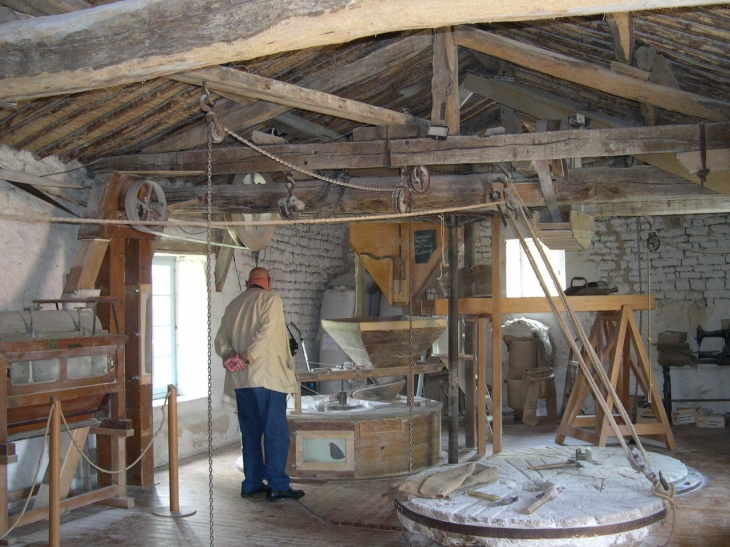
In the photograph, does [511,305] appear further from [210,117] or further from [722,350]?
[722,350]

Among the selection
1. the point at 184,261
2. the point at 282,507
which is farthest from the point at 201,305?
the point at 282,507

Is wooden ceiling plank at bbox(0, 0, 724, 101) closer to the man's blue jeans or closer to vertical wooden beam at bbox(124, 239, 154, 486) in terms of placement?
vertical wooden beam at bbox(124, 239, 154, 486)

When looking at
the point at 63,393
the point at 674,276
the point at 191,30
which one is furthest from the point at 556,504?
the point at 674,276

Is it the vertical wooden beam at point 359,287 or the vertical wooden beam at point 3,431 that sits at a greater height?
the vertical wooden beam at point 359,287

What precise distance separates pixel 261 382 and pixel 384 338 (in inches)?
57.8

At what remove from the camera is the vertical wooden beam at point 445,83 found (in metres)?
5.43

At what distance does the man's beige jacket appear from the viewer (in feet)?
18.6

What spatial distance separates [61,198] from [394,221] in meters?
2.95

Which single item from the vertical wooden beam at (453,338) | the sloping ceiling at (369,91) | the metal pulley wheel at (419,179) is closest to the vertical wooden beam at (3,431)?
the sloping ceiling at (369,91)

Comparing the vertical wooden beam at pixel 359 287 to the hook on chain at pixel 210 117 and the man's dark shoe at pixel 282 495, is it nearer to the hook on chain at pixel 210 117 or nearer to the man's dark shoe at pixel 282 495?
the man's dark shoe at pixel 282 495

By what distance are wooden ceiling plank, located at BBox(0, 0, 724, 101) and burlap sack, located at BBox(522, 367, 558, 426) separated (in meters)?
7.02

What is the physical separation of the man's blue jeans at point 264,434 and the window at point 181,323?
2083mm

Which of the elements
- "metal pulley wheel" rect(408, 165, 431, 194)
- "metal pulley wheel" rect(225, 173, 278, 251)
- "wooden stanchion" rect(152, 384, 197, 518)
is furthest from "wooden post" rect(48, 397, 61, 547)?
"metal pulley wheel" rect(408, 165, 431, 194)

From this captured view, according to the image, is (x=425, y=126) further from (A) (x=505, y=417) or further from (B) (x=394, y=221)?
(A) (x=505, y=417)
